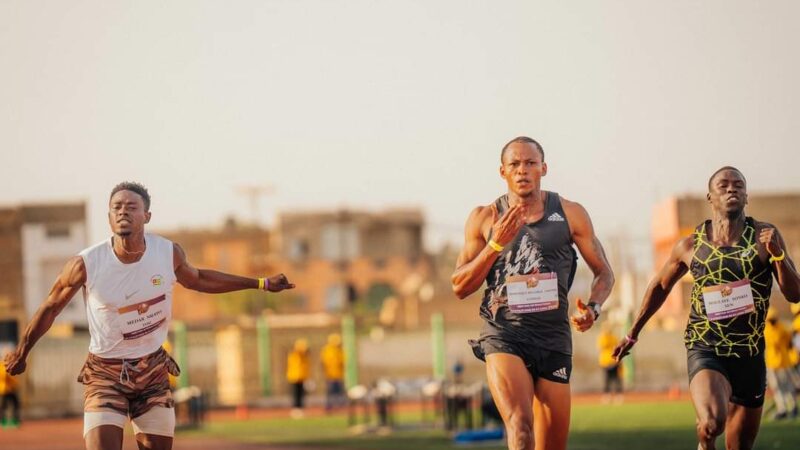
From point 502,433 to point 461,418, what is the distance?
8.12 m

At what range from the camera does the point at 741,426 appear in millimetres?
11164

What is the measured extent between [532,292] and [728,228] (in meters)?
1.85

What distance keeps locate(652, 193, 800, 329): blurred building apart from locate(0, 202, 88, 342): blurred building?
73.9ft

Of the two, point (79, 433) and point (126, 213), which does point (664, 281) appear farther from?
point (79, 433)

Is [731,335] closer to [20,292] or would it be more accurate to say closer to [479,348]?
[479,348]

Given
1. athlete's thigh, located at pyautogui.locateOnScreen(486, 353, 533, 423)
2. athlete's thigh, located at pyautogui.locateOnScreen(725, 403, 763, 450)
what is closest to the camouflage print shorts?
athlete's thigh, located at pyautogui.locateOnScreen(486, 353, 533, 423)

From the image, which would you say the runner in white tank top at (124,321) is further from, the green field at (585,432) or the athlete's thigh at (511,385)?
the green field at (585,432)

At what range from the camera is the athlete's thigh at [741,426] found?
1116cm

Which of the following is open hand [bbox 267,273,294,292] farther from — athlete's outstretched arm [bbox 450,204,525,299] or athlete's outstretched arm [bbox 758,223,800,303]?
athlete's outstretched arm [bbox 758,223,800,303]

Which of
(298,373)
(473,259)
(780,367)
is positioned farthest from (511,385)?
(298,373)

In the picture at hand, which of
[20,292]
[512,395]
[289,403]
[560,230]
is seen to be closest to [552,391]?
[512,395]

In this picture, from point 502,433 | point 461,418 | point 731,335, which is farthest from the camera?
point 461,418

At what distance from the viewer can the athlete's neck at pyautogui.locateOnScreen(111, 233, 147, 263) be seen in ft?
34.8

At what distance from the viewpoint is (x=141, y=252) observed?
10680 mm
